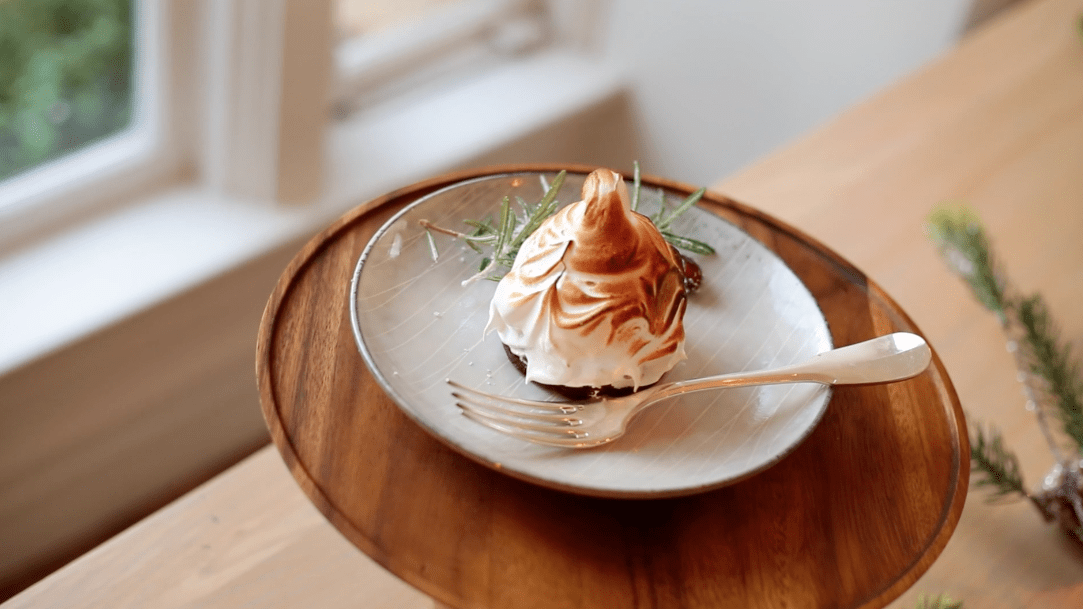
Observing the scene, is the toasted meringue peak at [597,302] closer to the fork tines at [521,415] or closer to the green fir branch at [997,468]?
the fork tines at [521,415]

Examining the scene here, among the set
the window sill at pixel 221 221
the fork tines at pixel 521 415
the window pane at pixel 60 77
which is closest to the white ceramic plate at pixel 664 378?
the fork tines at pixel 521 415

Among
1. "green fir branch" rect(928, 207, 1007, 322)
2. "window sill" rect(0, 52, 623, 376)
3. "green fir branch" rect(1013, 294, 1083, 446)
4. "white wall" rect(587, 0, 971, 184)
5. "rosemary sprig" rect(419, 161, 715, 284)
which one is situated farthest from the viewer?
"white wall" rect(587, 0, 971, 184)

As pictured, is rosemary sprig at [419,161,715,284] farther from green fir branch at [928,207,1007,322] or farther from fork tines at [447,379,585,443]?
green fir branch at [928,207,1007,322]

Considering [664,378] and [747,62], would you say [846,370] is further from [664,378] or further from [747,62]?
[747,62]

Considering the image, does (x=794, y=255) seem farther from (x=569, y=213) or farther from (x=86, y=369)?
(x=86, y=369)

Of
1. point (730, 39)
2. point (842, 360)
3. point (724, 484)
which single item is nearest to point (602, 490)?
point (724, 484)

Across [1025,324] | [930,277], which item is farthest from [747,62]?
[1025,324]

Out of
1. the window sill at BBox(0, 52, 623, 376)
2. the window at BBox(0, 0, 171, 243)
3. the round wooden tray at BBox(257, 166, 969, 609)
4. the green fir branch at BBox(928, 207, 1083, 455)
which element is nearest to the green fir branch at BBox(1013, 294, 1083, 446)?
the green fir branch at BBox(928, 207, 1083, 455)
